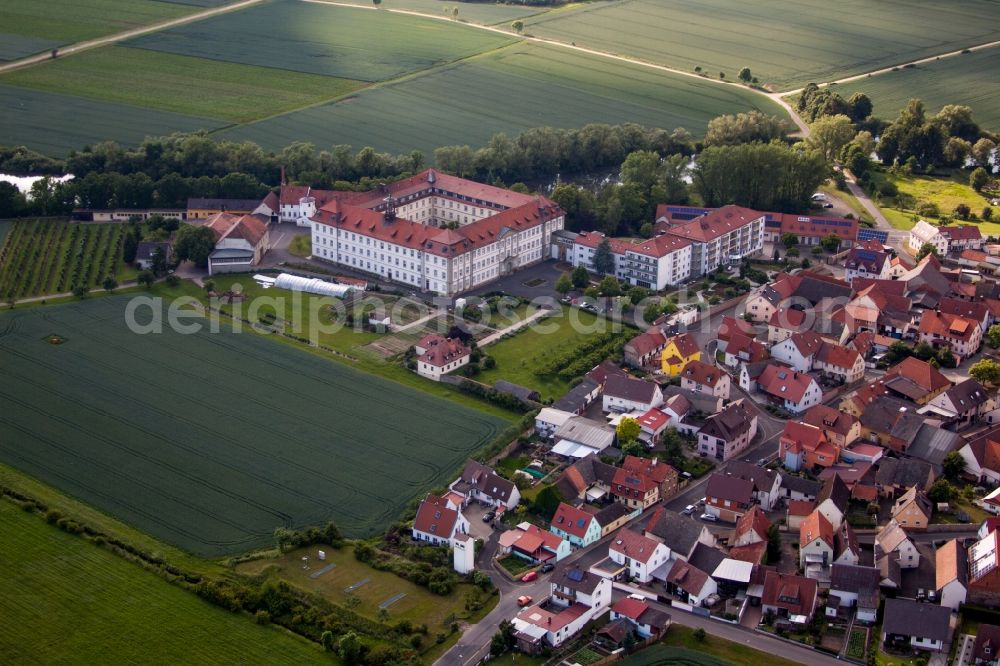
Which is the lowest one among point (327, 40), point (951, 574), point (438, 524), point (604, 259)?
point (438, 524)

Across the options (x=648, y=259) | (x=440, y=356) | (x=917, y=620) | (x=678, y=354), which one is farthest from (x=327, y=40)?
(x=917, y=620)

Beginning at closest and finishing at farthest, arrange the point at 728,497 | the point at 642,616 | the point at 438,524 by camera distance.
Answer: the point at 642,616, the point at 438,524, the point at 728,497

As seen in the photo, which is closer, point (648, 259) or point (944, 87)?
point (648, 259)

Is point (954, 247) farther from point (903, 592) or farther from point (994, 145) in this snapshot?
point (903, 592)

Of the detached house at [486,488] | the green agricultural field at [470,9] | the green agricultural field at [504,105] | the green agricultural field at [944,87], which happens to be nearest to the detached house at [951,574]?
the detached house at [486,488]

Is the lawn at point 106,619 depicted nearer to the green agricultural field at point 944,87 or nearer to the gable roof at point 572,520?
the gable roof at point 572,520

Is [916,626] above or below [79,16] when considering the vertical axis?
below

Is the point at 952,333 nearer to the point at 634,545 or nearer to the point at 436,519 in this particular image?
the point at 634,545
